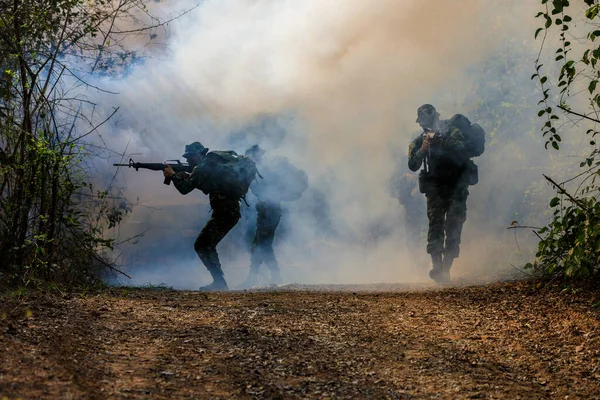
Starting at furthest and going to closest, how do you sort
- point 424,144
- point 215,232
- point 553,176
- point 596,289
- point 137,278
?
point 137,278 → point 553,176 → point 215,232 → point 424,144 → point 596,289

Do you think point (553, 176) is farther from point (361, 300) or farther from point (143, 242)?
point (143, 242)

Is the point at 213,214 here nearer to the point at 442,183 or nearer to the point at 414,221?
the point at 442,183

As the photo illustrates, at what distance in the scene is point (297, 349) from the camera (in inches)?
135

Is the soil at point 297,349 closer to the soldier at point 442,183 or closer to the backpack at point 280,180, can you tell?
the soldier at point 442,183

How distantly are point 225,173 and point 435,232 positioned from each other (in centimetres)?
334

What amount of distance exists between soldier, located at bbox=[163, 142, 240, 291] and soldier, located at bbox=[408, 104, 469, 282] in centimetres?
296

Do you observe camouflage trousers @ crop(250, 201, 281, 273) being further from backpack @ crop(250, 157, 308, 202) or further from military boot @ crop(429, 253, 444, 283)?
military boot @ crop(429, 253, 444, 283)

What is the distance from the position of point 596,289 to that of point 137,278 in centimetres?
1107

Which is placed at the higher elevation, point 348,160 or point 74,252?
point 348,160

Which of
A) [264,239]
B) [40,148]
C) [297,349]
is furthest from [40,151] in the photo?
[264,239]

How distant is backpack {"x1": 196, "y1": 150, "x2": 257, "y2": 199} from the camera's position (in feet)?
31.0

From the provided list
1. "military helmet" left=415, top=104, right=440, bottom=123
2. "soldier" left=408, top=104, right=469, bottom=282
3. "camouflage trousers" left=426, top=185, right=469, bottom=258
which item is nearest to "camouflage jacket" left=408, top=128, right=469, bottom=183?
"soldier" left=408, top=104, right=469, bottom=282

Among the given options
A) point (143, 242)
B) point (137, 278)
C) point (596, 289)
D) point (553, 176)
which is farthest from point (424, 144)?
point (143, 242)

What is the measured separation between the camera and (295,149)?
1727 centimetres
